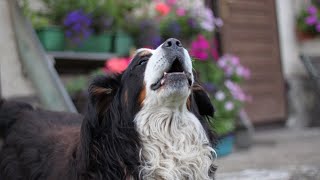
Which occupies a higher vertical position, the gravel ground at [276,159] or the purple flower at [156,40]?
the purple flower at [156,40]

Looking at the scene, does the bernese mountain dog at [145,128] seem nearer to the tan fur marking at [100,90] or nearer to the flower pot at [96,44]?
the tan fur marking at [100,90]

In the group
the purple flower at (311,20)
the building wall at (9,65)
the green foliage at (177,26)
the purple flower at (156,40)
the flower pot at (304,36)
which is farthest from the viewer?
the flower pot at (304,36)

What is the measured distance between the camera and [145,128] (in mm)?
3346

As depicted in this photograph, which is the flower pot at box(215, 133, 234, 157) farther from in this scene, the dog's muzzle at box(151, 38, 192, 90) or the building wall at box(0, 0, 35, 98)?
the dog's muzzle at box(151, 38, 192, 90)

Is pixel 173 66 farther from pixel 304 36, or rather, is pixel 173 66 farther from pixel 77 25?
pixel 304 36

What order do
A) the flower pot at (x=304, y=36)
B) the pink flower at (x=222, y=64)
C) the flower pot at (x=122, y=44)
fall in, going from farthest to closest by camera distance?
the flower pot at (x=304, y=36)
the pink flower at (x=222, y=64)
the flower pot at (x=122, y=44)

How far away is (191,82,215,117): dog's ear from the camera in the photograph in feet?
12.0

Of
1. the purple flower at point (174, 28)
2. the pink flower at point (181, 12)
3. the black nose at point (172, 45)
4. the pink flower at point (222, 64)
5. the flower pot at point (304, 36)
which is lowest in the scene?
the flower pot at point (304, 36)

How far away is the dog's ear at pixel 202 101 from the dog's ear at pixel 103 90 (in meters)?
0.47

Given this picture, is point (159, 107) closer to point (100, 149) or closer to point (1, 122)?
point (100, 149)

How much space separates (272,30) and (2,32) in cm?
510

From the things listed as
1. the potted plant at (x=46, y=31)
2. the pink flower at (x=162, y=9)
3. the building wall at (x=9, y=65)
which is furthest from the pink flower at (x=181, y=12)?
the building wall at (x=9, y=65)

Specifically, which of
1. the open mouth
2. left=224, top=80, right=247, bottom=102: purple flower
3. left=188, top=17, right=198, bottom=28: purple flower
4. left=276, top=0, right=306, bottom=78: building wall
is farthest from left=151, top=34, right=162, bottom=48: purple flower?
left=276, top=0, right=306, bottom=78: building wall

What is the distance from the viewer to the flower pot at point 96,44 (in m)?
6.55
